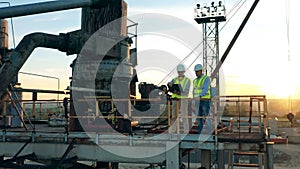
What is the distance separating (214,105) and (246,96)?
3.43 feet

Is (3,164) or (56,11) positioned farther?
(56,11)

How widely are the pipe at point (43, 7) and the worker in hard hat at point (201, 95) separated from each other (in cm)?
455

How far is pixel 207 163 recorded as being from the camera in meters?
11.1

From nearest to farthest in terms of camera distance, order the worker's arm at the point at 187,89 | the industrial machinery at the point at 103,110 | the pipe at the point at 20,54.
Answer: the industrial machinery at the point at 103,110 < the worker's arm at the point at 187,89 < the pipe at the point at 20,54

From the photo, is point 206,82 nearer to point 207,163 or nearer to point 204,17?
point 207,163

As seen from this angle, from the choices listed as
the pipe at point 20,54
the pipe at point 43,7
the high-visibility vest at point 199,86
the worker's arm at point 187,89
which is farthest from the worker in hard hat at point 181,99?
the pipe at point 20,54

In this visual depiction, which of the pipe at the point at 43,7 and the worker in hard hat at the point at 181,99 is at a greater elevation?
the pipe at the point at 43,7

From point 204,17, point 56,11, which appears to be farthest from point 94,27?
point 204,17

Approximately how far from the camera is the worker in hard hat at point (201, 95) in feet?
24.8

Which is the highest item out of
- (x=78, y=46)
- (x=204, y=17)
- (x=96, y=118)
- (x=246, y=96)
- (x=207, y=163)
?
(x=204, y=17)

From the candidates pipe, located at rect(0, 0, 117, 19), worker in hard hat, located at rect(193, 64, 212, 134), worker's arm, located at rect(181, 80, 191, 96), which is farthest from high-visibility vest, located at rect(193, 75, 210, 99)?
pipe, located at rect(0, 0, 117, 19)

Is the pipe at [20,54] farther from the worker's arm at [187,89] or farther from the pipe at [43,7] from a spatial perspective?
the worker's arm at [187,89]

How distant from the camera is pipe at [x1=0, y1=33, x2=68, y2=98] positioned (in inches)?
379

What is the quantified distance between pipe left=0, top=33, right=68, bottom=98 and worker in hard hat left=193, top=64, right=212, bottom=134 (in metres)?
5.46
